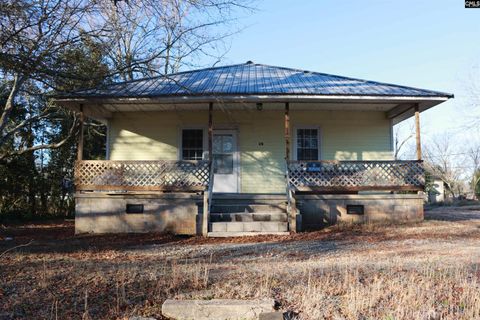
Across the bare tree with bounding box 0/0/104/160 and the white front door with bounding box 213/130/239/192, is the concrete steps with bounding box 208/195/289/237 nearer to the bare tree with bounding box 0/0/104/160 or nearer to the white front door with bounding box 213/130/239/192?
the white front door with bounding box 213/130/239/192

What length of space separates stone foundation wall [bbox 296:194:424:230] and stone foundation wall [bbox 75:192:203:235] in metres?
3.16

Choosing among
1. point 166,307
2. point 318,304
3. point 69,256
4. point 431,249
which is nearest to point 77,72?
point 69,256

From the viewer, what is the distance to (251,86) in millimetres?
12648

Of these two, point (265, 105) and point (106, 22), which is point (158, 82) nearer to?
point (265, 105)

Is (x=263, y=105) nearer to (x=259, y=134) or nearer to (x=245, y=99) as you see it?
(x=259, y=134)

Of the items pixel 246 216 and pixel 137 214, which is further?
pixel 137 214

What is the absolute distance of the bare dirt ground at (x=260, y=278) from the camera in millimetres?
4297

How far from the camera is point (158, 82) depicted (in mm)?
13359

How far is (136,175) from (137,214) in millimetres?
1121

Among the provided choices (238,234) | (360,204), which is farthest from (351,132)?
(238,234)

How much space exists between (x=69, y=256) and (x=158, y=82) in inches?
286

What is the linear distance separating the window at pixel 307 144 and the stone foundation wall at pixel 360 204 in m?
2.56

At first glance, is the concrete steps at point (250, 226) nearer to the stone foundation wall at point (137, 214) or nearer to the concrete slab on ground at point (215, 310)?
the stone foundation wall at point (137, 214)

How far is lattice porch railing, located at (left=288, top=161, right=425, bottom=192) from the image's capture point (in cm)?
1154
